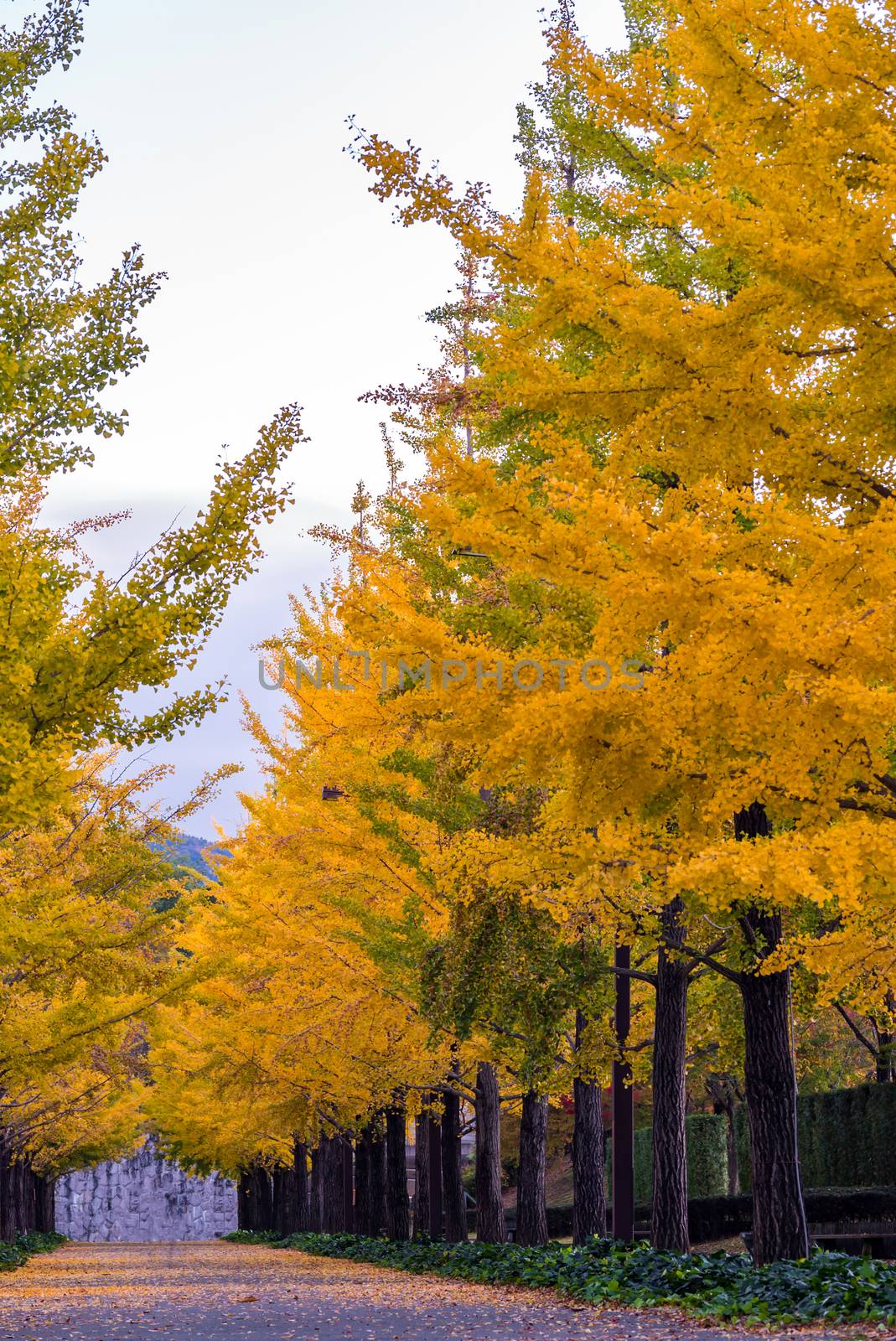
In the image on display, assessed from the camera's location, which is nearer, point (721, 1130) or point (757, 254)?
point (757, 254)

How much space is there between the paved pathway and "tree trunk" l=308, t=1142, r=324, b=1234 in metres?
16.1

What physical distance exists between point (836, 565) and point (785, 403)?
3.71ft

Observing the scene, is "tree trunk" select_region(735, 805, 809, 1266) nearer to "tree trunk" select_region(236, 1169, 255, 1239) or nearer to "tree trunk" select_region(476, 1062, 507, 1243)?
"tree trunk" select_region(476, 1062, 507, 1243)

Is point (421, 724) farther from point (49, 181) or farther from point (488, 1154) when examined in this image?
point (488, 1154)

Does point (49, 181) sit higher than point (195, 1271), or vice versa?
point (49, 181)

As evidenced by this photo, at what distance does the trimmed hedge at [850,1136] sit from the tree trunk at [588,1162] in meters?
6.11

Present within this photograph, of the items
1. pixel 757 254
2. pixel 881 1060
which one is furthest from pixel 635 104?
pixel 881 1060

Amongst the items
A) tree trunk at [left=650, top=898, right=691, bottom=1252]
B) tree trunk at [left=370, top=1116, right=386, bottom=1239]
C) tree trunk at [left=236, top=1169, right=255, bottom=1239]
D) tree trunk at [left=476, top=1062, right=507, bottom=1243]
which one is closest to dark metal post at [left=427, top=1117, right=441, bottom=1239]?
tree trunk at [left=370, top=1116, right=386, bottom=1239]

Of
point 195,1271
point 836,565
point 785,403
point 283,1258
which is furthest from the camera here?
point 283,1258

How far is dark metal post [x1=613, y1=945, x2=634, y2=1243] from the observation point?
1526 cm

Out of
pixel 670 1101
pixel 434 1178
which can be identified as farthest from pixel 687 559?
pixel 434 1178

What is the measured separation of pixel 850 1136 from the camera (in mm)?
24359

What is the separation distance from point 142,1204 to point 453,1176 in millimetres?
Result: 66179

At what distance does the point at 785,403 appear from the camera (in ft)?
24.8
